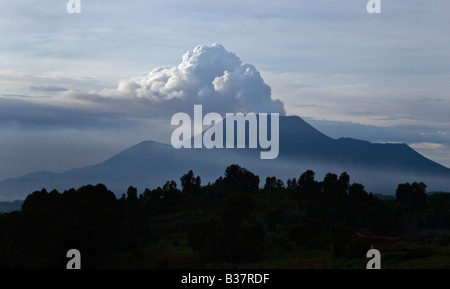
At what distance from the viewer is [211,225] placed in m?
58.1

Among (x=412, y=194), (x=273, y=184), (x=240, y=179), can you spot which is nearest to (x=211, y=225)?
(x=412, y=194)

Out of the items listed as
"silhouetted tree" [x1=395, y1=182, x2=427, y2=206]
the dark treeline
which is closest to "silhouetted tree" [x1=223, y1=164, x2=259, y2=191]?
the dark treeline

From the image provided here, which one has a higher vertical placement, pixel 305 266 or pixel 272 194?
pixel 272 194

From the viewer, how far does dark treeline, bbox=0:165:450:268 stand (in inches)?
2020

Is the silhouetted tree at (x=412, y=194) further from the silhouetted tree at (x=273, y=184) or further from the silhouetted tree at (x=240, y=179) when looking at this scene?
the silhouetted tree at (x=240, y=179)

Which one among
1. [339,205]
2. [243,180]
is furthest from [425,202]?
[243,180]

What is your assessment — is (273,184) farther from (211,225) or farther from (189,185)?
(211,225)

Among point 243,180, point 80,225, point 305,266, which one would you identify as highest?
point 243,180

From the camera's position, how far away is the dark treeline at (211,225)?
51.3m

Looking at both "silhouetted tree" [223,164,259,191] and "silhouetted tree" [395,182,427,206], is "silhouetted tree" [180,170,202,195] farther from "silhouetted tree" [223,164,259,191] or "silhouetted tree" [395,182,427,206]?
"silhouetted tree" [395,182,427,206]

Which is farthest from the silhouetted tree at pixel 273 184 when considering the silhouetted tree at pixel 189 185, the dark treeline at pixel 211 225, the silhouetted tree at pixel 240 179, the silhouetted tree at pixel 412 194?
the silhouetted tree at pixel 412 194

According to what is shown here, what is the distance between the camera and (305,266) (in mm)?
49312
